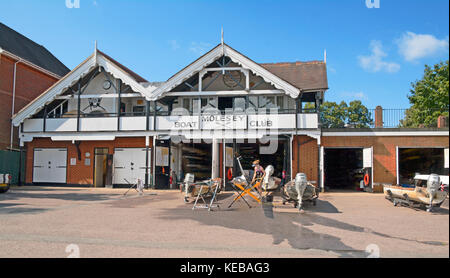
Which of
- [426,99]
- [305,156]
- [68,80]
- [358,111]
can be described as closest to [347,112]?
[358,111]

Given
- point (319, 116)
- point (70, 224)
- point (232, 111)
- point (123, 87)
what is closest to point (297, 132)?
point (319, 116)

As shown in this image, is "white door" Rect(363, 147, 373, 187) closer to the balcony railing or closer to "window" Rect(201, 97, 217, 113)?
the balcony railing

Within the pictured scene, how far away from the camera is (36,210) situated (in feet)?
33.4

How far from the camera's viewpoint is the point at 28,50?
25234 millimetres

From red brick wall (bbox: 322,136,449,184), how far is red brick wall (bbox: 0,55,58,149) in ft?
67.7

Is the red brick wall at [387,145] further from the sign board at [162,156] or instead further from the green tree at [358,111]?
the green tree at [358,111]

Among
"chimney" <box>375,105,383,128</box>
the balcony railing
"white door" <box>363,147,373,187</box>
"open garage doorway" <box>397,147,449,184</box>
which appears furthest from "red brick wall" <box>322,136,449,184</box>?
the balcony railing

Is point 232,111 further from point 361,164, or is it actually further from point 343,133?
point 361,164

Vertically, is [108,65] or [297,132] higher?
[108,65]

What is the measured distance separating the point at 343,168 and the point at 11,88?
22.5 m

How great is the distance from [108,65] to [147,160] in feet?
20.0

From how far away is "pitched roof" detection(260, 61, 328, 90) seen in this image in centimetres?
1823

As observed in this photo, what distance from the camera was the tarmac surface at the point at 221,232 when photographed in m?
5.51

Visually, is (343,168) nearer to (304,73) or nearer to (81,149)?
(304,73)
